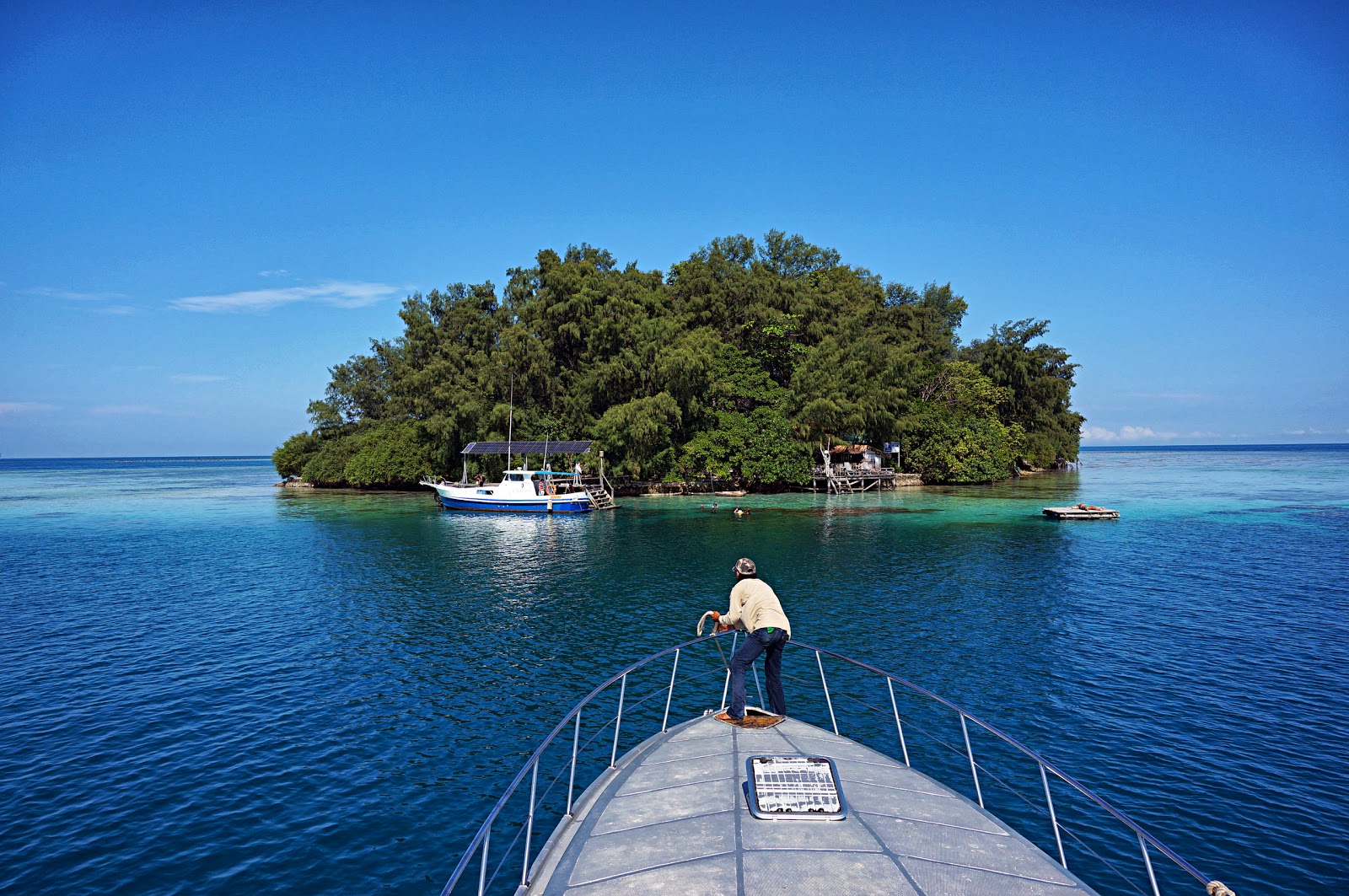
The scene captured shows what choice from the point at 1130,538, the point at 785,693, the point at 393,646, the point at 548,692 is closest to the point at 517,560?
the point at 393,646

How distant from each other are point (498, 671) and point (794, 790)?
41.1ft

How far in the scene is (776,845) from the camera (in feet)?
19.3

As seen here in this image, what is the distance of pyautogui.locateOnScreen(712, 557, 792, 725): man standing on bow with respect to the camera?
9312mm

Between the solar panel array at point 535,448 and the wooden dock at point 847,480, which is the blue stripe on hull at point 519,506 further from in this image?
the wooden dock at point 847,480

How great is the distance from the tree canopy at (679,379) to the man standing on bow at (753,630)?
1959 inches

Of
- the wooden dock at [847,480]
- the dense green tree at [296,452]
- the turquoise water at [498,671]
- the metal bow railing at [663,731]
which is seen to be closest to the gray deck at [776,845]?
the metal bow railing at [663,731]

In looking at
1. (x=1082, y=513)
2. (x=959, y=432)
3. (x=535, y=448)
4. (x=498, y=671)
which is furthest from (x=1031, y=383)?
(x=498, y=671)

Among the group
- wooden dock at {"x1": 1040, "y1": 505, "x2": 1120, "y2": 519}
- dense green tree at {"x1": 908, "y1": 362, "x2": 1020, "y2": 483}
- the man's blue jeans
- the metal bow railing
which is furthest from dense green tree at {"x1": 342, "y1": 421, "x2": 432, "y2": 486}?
the man's blue jeans

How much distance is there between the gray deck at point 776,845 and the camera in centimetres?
539

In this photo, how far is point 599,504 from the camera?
55.5 meters

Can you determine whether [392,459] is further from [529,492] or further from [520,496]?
[529,492]

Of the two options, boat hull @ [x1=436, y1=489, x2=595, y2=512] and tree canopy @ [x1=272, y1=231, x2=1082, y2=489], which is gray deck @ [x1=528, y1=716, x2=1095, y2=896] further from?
tree canopy @ [x1=272, y1=231, x2=1082, y2=489]

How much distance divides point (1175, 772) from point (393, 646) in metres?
18.5

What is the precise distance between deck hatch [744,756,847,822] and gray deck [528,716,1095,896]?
11cm
